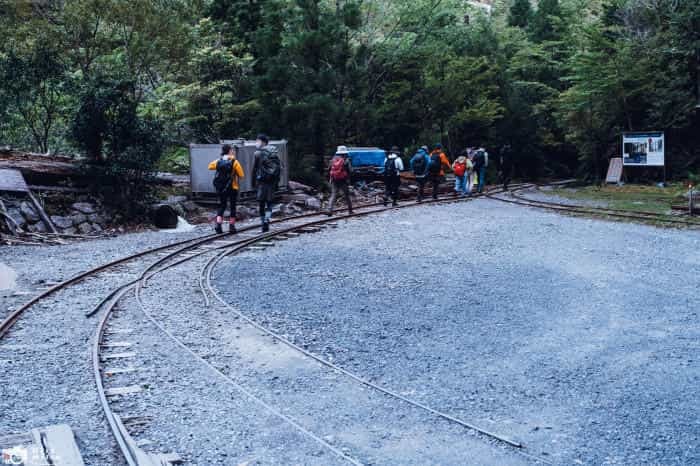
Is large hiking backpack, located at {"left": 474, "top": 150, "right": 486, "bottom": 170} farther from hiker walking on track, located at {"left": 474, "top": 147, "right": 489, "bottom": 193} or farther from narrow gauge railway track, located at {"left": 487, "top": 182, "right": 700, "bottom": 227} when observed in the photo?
narrow gauge railway track, located at {"left": 487, "top": 182, "right": 700, "bottom": 227}

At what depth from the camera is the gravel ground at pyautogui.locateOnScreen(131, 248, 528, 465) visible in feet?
14.6

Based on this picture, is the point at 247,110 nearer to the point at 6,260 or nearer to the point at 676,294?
the point at 6,260

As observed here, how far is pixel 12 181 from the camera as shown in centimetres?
1434

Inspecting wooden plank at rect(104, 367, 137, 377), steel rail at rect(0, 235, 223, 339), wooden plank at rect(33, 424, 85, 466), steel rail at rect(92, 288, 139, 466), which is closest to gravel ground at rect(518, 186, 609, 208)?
steel rail at rect(0, 235, 223, 339)

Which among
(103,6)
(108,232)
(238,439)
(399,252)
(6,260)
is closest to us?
(238,439)

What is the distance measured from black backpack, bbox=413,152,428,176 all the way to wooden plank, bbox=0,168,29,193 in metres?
11.1

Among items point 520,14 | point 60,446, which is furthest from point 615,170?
point 60,446

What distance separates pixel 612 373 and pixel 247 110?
61.6 feet

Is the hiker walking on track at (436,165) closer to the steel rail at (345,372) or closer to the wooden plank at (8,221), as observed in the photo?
the steel rail at (345,372)

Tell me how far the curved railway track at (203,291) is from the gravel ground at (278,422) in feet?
0.28

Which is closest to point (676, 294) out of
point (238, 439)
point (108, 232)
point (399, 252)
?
point (399, 252)

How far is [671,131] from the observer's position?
28.2 meters

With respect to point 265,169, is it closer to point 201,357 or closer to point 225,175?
point 225,175

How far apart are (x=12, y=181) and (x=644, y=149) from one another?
22229mm
